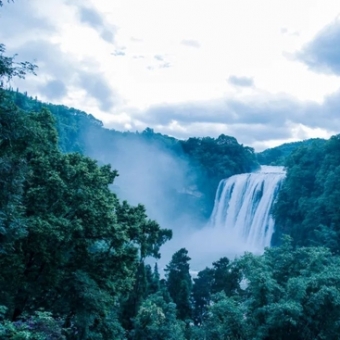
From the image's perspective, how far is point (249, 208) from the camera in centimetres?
4497

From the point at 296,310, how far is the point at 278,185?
111 feet

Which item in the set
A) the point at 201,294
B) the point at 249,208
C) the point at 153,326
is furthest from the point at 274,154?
the point at 153,326

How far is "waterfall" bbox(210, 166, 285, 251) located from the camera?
42531mm

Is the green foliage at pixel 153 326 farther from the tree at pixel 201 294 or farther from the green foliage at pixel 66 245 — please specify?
the tree at pixel 201 294

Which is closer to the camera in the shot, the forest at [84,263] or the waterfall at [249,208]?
the forest at [84,263]

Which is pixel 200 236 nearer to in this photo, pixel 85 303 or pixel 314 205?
pixel 314 205

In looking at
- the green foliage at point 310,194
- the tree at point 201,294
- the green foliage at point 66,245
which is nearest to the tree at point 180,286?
the tree at point 201,294

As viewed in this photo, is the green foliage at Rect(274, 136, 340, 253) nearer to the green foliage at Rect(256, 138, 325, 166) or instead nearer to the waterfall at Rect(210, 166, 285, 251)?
the waterfall at Rect(210, 166, 285, 251)

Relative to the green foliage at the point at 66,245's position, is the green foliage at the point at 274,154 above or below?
above

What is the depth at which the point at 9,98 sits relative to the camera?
7.71 meters

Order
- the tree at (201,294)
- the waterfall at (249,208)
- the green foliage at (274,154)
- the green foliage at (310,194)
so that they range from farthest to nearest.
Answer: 1. the green foliage at (274,154)
2. the waterfall at (249,208)
3. the green foliage at (310,194)
4. the tree at (201,294)

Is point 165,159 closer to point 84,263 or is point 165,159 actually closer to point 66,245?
point 84,263

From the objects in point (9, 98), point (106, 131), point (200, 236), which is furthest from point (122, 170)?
point (9, 98)

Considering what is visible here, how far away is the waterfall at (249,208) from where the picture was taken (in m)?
42.5
